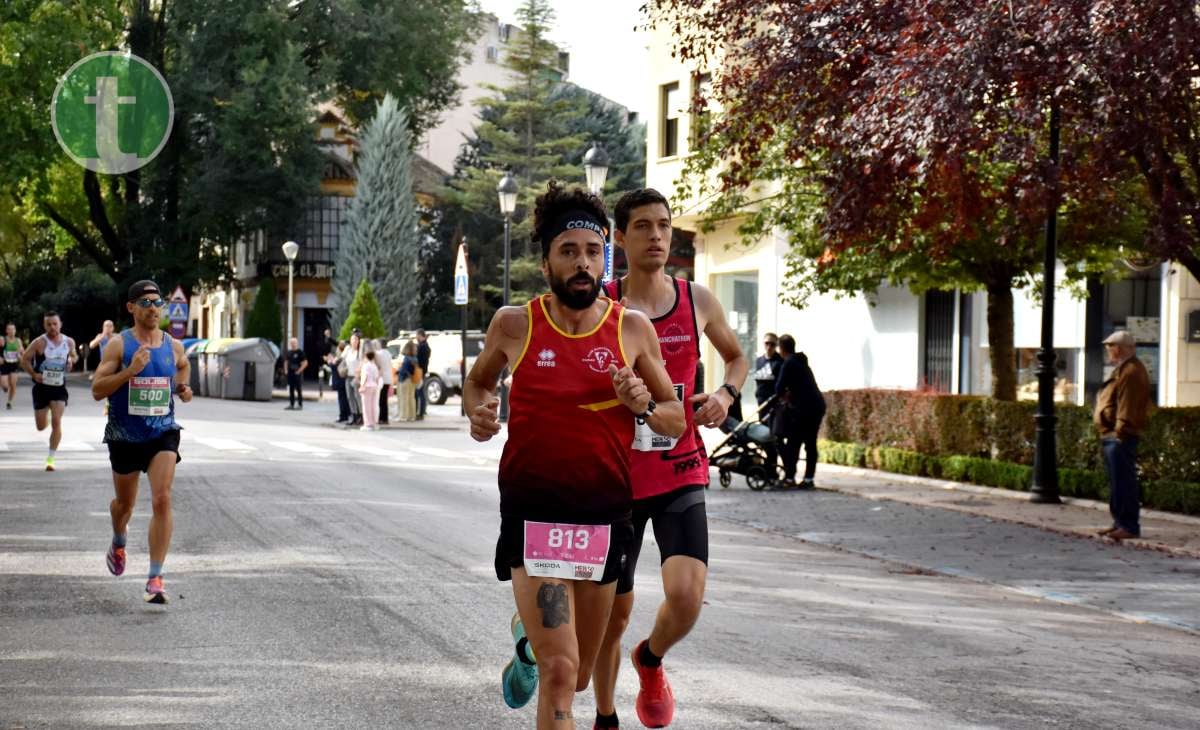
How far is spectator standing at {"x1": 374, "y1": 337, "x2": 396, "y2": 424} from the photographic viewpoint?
32375 mm

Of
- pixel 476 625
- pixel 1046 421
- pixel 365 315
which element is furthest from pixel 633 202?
A: pixel 365 315

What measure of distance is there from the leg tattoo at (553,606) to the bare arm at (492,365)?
51 centimetres

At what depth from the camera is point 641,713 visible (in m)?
5.76

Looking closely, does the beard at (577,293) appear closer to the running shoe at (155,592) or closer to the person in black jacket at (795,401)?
the running shoe at (155,592)

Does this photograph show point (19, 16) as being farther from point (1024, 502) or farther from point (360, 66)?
point (1024, 502)

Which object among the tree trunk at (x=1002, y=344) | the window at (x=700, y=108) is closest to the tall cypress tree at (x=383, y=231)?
the window at (x=700, y=108)

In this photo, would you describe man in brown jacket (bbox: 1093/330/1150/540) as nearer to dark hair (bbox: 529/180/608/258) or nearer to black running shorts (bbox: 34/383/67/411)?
dark hair (bbox: 529/180/608/258)

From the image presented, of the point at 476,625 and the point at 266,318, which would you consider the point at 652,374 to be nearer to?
the point at 476,625

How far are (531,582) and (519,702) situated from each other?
29.8 inches

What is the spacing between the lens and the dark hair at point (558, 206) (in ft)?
16.4

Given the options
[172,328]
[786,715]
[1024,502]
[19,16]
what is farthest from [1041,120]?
[19,16]

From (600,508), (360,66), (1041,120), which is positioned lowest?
(600,508)

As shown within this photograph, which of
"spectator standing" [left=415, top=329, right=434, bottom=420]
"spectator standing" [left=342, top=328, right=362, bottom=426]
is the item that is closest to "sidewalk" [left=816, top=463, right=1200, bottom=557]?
"spectator standing" [left=342, top=328, right=362, bottom=426]

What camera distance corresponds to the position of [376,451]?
24.2 metres
